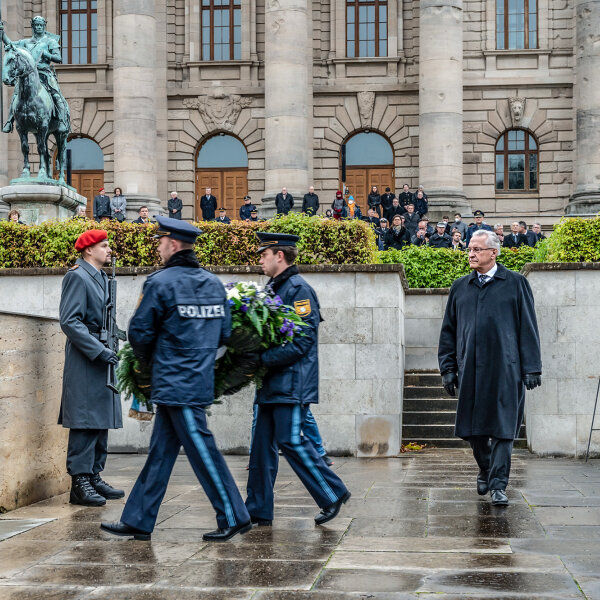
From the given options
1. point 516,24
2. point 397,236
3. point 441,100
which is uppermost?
point 516,24

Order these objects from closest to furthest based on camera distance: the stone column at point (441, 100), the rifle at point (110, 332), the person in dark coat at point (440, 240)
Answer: the rifle at point (110, 332) < the person in dark coat at point (440, 240) < the stone column at point (441, 100)

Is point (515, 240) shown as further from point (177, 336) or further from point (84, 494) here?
point (177, 336)

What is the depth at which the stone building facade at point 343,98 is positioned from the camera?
1430 inches

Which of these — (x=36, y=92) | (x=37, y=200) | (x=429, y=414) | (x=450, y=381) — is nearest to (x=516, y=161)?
(x=36, y=92)

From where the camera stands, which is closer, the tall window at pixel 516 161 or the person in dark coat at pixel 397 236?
the person in dark coat at pixel 397 236

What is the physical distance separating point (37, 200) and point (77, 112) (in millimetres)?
24159

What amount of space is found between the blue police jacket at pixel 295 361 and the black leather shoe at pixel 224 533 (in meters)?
0.91

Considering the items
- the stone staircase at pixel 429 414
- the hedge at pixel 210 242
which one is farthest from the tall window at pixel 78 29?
the stone staircase at pixel 429 414

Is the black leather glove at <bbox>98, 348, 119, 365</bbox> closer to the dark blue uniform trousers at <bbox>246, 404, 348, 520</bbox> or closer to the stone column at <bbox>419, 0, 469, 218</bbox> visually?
the dark blue uniform trousers at <bbox>246, 404, 348, 520</bbox>

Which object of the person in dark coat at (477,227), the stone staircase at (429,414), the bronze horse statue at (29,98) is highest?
the bronze horse statue at (29,98)

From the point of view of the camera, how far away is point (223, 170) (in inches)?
1556

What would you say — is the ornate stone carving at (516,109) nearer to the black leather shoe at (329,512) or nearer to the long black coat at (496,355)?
the long black coat at (496,355)

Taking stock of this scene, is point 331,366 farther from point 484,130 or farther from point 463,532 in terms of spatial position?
point 484,130

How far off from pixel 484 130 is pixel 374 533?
108 feet
